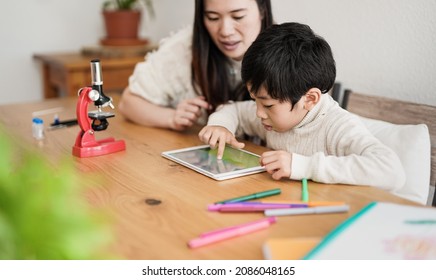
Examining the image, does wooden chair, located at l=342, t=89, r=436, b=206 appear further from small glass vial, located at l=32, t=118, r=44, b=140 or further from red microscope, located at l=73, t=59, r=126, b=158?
small glass vial, located at l=32, t=118, r=44, b=140

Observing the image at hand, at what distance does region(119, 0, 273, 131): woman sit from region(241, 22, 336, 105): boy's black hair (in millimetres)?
322

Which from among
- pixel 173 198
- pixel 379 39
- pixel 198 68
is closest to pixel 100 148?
pixel 173 198

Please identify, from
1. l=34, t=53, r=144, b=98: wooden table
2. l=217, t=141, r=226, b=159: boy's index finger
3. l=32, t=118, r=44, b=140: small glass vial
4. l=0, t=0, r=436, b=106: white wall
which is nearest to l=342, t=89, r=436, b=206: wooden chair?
l=0, t=0, r=436, b=106: white wall

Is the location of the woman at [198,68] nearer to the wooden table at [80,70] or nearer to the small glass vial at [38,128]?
the small glass vial at [38,128]

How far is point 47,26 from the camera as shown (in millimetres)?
2830

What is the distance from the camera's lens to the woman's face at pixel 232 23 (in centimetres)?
138

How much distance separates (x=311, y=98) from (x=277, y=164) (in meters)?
0.20

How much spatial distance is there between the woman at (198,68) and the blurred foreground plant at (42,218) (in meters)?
1.06

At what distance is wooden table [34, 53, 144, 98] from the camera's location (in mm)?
2451

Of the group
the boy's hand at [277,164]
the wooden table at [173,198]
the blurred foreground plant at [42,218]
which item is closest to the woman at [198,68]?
the wooden table at [173,198]

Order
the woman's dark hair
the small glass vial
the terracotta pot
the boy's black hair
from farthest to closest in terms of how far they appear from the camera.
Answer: the terracotta pot < the woman's dark hair < the small glass vial < the boy's black hair
